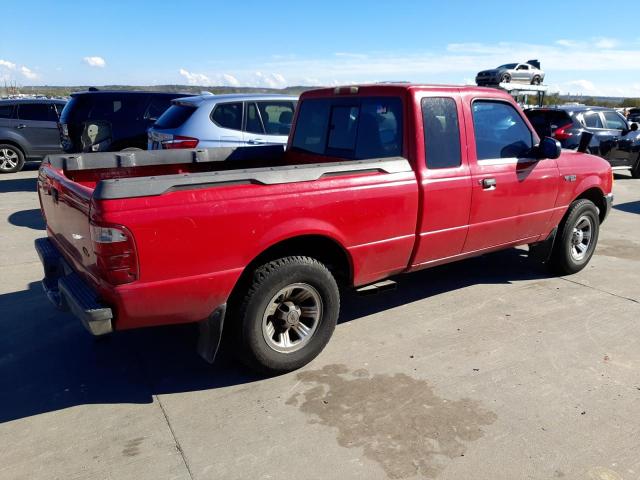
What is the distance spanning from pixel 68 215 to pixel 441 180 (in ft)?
8.65

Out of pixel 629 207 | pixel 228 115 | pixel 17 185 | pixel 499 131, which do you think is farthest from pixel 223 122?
pixel 629 207

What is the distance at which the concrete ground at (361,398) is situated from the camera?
8.82ft

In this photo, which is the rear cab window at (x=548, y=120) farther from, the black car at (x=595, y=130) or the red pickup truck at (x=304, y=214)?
the red pickup truck at (x=304, y=214)

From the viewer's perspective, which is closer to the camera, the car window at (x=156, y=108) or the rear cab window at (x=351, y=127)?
the rear cab window at (x=351, y=127)

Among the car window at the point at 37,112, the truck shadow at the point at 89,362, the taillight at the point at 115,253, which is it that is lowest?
the truck shadow at the point at 89,362

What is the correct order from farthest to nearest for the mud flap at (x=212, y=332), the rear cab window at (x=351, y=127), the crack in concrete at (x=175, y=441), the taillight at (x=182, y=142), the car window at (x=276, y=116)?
the car window at (x=276, y=116) → the taillight at (x=182, y=142) → the rear cab window at (x=351, y=127) → the mud flap at (x=212, y=332) → the crack in concrete at (x=175, y=441)

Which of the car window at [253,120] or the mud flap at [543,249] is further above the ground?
the car window at [253,120]

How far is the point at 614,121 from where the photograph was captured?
12.2 m

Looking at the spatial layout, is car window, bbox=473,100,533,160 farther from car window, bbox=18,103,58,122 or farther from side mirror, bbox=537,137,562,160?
car window, bbox=18,103,58,122

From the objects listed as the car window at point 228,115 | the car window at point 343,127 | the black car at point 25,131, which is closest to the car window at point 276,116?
the car window at point 228,115

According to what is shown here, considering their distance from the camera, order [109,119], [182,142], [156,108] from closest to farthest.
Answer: [182,142] → [109,119] → [156,108]

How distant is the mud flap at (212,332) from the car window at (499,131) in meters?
2.53

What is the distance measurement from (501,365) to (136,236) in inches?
101

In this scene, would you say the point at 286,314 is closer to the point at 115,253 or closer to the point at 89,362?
the point at 115,253
